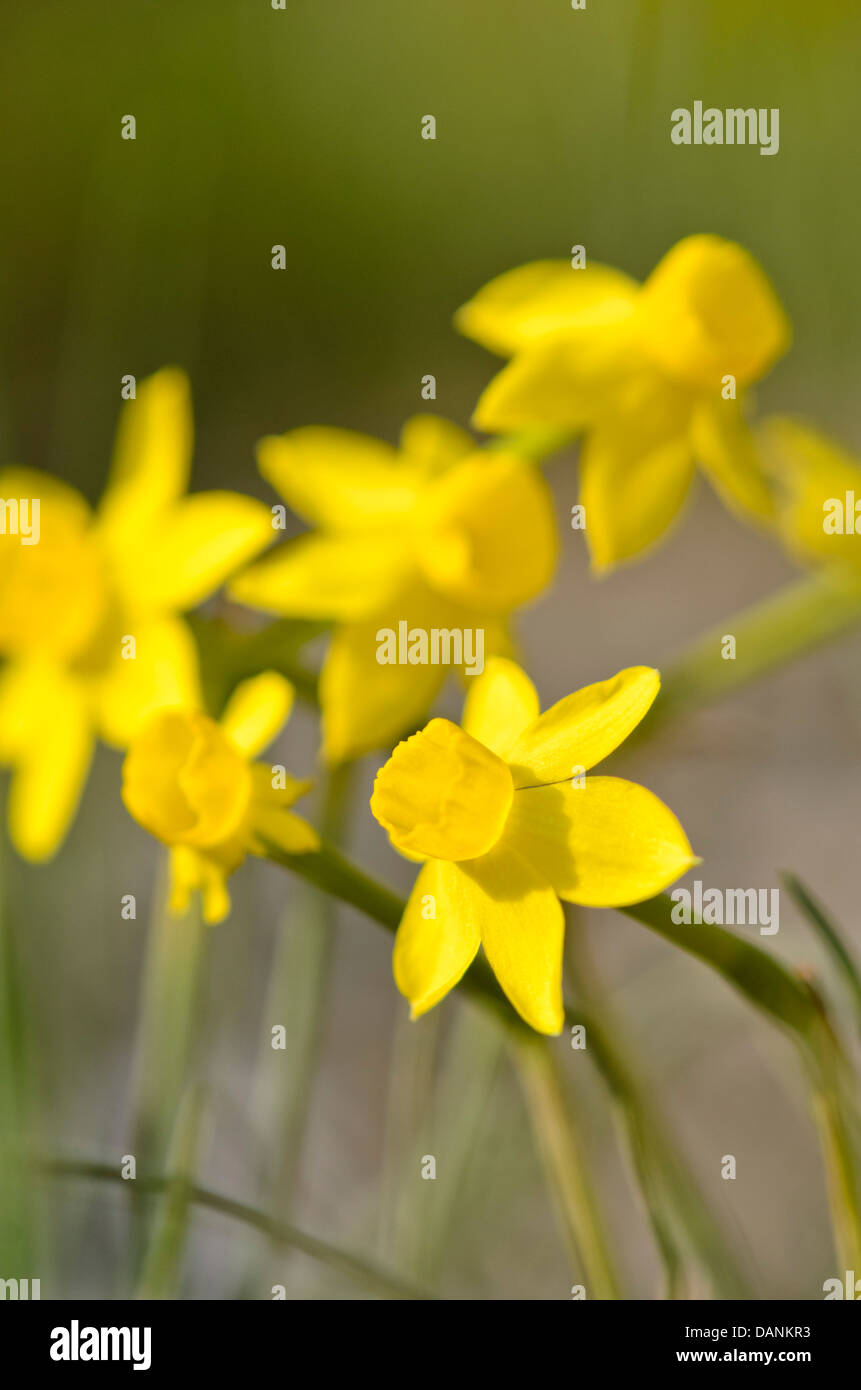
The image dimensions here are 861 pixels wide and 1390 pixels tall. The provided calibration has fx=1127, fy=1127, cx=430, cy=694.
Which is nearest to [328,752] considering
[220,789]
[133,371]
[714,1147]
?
[220,789]

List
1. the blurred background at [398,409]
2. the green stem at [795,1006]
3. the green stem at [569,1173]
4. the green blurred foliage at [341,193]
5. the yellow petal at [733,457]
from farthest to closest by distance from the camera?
1. the green blurred foliage at [341,193]
2. the blurred background at [398,409]
3. the yellow petal at [733,457]
4. the green stem at [569,1173]
5. the green stem at [795,1006]

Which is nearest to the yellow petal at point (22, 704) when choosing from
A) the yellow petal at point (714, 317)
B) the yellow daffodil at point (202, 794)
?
A: the yellow daffodil at point (202, 794)

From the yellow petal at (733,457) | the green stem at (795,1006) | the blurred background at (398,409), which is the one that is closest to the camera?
the green stem at (795,1006)

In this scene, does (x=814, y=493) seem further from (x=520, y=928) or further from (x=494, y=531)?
(x=520, y=928)

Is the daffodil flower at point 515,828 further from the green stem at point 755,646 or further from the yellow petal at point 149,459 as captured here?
the yellow petal at point 149,459

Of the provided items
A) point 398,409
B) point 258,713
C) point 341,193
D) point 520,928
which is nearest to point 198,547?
point 258,713

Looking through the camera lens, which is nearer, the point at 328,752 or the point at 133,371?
the point at 328,752

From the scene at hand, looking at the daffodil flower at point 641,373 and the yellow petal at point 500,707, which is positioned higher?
the daffodil flower at point 641,373
